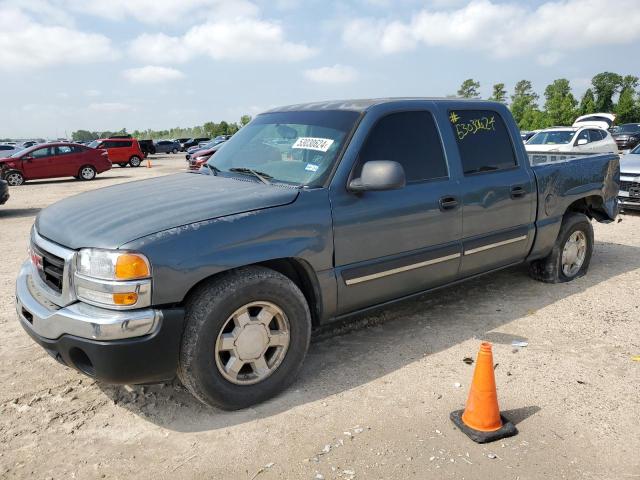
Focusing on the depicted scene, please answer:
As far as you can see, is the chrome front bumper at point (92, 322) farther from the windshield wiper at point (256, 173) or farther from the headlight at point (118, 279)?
the windshield wiper at point (256, 173)

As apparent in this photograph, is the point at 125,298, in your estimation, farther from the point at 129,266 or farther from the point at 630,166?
the point at 630,166

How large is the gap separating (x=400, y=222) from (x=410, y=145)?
62 centimetres

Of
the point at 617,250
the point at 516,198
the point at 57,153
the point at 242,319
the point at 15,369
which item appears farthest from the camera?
the point at 57,153

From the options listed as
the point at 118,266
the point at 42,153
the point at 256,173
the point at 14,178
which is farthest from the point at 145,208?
the point at 42,153

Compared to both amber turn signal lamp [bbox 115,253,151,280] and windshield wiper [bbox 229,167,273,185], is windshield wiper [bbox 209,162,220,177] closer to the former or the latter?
windshield wiper [bbox 229,167,273,185]

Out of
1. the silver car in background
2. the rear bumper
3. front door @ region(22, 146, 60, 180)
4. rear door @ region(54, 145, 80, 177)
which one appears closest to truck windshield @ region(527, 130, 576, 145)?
the silver car in background

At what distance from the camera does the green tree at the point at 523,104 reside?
47.0 m

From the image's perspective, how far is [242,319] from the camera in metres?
3.00

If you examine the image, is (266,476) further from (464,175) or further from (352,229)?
(464,175)

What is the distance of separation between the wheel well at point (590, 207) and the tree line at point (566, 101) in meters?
35.2

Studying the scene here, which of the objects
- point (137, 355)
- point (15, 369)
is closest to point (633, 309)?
point (137, 355)

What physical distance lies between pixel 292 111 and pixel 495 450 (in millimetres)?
2847

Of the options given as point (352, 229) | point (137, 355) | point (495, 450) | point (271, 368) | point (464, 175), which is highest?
point (464, 175)

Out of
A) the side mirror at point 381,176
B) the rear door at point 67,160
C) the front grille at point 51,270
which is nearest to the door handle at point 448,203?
the side mirror at point 381,176
